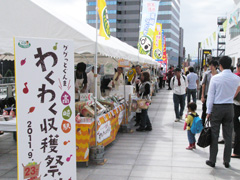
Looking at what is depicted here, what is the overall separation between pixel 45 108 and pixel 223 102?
2.95 m

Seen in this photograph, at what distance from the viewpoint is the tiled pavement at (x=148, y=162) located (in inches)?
176

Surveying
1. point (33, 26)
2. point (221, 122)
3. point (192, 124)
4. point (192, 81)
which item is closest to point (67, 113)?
point (33, 26)

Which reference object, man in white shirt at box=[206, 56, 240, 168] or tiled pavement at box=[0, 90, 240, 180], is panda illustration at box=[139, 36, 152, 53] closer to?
tiled pavement at box=[0, 90, 240, 180]

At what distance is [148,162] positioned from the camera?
5145 millimetres

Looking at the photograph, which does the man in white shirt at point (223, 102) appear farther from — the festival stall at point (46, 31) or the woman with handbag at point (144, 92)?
the woman with handbag at point (144, 92)

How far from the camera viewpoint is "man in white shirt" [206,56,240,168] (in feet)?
14.8

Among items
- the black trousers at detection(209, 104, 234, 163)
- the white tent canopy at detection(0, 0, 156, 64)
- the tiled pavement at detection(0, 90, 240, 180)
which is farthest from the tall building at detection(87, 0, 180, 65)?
the black trousers at detection(209, 104, 234, 163)

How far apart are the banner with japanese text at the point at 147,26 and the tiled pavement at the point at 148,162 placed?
5.88 metres

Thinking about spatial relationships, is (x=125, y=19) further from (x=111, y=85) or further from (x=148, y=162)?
(x=148, y=162)

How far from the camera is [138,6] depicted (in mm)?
92812

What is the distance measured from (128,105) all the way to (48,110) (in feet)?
16.5

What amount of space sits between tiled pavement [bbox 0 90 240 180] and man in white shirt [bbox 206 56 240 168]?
47 centimetres

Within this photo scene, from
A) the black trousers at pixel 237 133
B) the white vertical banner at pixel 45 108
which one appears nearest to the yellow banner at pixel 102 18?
the white vertical banner at pixel 45 108

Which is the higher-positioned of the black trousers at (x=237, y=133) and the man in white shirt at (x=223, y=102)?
the man in white shirt at (x=223, y=102)
